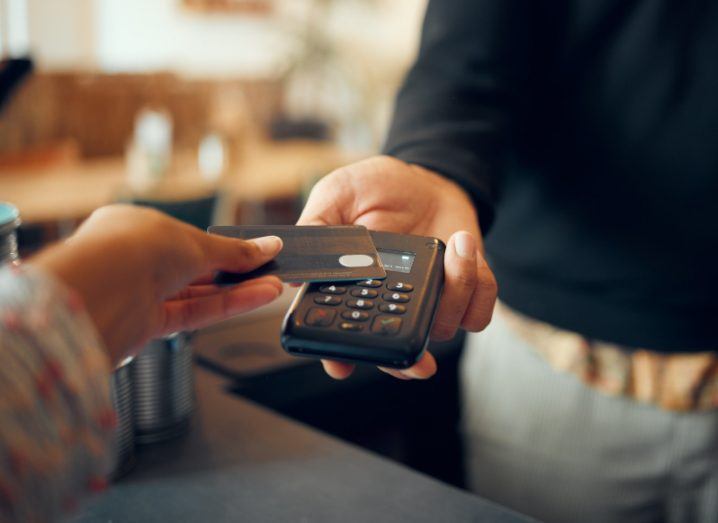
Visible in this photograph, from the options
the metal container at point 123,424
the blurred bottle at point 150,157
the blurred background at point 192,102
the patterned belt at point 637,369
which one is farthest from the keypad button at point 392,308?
the blurred bottle at point 150,157

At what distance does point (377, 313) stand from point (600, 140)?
20.2 inches

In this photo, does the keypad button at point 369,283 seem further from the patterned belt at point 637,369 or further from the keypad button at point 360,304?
the patterned belt at point 637,369

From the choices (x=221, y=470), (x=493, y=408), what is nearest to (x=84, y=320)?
(x=221, y=470)

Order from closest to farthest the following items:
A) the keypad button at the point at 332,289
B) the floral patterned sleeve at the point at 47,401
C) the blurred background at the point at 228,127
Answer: the floral patterned sleeve at the point at 47,401 → the keypad button at the point at 332,289 → the blurred background at the point at 228,127

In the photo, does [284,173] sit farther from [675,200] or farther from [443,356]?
[675,200]

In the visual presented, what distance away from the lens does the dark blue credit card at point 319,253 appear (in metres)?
0.61

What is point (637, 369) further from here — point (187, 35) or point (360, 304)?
point (187, 35)

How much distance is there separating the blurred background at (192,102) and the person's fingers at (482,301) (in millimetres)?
1611

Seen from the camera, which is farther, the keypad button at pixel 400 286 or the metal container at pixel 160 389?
the metal container at pixel 160 389

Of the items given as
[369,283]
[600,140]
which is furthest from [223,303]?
[600,140]

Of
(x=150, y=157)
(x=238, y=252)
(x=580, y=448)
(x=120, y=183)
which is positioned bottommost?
(x=120, y=183)

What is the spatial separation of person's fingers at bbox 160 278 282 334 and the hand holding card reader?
0.16 ft

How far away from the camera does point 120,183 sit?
9.02 feet

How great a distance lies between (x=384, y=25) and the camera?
4918 mm
